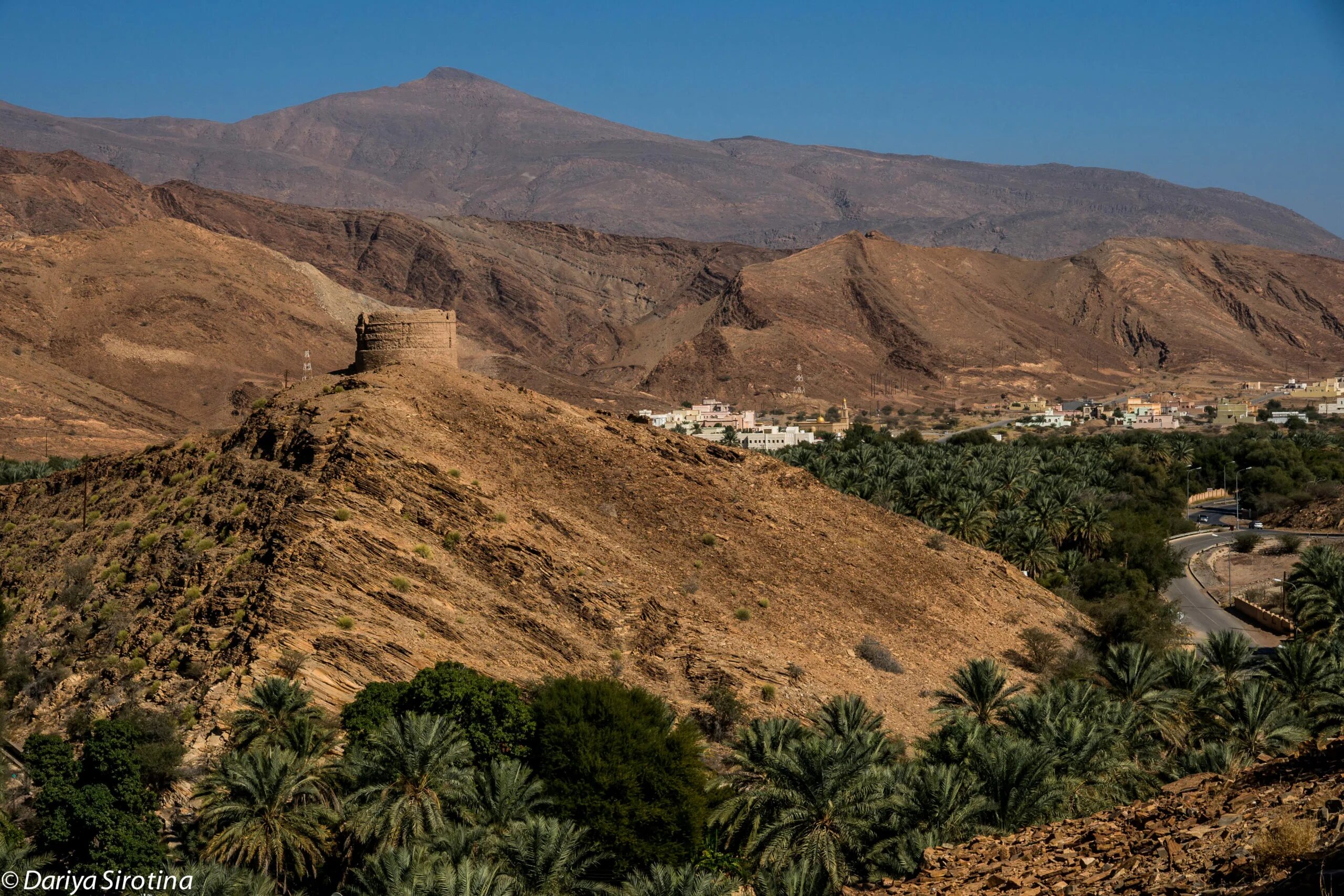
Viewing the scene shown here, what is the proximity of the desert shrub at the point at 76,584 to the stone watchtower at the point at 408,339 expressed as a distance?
9.48m

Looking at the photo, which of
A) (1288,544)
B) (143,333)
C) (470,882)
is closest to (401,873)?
(470,882)

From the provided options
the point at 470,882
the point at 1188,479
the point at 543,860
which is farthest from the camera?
the point at 1188,479

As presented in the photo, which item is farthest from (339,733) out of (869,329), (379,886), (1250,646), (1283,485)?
(869,329)

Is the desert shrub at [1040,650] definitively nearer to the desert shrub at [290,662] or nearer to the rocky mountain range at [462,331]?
the desert shrub at [290,662]

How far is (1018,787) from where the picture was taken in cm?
2233

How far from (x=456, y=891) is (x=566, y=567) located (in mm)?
13059

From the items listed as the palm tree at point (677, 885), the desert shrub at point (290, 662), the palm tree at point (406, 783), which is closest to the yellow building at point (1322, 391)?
the desert shrub at point (290, 662)

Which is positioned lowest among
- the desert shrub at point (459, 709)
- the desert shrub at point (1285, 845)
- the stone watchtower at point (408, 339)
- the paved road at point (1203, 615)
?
the paved road at point (1203, 615)

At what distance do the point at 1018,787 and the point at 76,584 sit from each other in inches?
788

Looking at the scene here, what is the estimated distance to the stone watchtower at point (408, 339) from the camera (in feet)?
121

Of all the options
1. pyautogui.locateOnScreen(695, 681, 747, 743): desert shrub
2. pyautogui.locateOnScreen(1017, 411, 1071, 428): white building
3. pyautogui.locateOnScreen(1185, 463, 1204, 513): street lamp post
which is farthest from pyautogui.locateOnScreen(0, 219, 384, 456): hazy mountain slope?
pyautogui.locateOnScreen(695, 681, 747, 743): desert shrub

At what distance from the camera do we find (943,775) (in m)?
22.0

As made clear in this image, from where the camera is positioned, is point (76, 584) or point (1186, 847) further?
point (76, 584)

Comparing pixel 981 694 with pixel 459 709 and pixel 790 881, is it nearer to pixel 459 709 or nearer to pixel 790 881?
pixel 790 881
